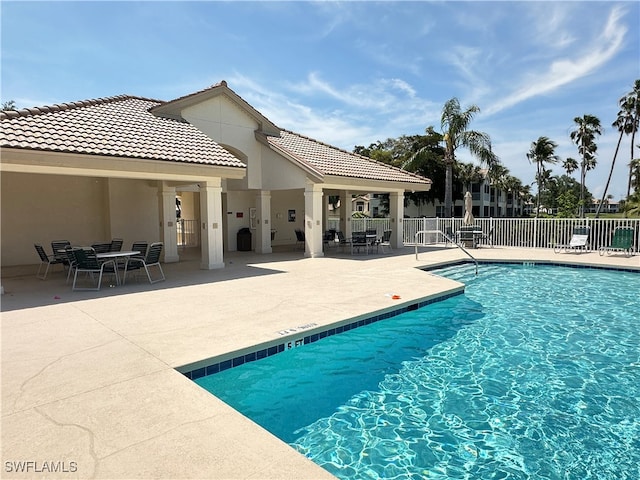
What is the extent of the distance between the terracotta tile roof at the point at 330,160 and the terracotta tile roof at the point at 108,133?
164 inches

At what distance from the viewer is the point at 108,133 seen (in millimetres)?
11781

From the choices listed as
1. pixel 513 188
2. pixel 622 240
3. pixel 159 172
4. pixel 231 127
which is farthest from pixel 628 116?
pixel 159 172

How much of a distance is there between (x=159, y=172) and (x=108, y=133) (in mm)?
2170

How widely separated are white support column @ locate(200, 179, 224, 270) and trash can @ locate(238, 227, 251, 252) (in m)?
6.28

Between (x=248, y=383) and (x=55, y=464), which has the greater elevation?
(x=55, y=464)

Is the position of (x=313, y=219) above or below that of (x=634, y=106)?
below

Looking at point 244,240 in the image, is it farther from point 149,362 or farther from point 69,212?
point 149,362

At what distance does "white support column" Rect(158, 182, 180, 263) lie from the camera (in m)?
15.5

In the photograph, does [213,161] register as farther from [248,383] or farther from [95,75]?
[248,383]

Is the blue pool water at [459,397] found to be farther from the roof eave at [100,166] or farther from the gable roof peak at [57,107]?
the gable roof peak at [57,107]

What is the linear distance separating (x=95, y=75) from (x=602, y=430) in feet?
63.7

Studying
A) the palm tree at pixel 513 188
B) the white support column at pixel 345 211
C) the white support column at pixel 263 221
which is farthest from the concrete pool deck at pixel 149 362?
the palm tree at pixel 513 188

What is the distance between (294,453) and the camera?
299 cm

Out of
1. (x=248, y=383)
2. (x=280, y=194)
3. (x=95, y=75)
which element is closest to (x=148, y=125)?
(x=95, y=75)
